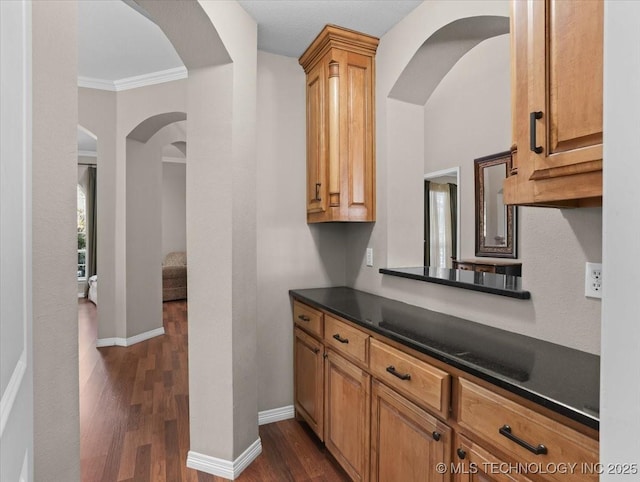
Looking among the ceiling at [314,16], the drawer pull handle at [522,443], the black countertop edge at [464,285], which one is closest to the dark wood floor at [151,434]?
the black countertop edge at [464,285]

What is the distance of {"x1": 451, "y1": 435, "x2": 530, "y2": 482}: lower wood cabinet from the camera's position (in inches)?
40.7

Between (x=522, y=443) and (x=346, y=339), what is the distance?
100 centimetres

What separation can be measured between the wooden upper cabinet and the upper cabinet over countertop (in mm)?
1322

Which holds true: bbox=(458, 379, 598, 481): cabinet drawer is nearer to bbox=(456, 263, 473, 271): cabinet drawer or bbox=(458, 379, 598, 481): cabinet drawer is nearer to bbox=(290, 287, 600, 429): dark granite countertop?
bbox=(290, 287, 600, 429): dark granite countertop

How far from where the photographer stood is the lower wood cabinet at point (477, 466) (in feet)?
3.39

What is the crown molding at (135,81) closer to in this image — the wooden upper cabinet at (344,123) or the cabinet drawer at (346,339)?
the wooden upper cabinet at (344,123)

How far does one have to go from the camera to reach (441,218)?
484 centimetres

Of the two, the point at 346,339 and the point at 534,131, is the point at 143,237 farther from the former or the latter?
the point at 534,131

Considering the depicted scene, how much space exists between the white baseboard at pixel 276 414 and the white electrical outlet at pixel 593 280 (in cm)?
211

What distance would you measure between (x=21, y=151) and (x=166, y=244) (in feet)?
26.9

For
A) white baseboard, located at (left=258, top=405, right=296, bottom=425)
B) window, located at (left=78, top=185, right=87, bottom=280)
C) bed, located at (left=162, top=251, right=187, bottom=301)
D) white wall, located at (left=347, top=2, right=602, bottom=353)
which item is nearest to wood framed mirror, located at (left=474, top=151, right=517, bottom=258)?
white wall, located at (left=347, top=2, right=602, bottom=353)

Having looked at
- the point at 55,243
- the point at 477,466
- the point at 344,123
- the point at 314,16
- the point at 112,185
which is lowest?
the point at 477,466

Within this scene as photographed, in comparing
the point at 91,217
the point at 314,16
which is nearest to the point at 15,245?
the point at 314,16

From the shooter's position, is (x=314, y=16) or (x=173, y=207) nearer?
(x=314, y=16)
